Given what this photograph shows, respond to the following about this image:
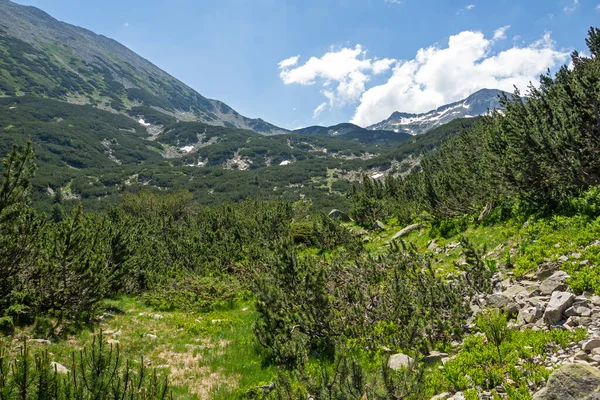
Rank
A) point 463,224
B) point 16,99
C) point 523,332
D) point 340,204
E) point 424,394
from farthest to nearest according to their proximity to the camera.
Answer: point 16,99
point 340,204
point 463,224
point 523,332
point 424,394

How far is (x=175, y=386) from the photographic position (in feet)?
24.0

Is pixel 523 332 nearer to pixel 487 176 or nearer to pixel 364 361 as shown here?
pixel 364 361

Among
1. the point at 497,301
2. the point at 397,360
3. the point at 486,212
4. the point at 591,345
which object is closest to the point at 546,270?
the point at 497,301

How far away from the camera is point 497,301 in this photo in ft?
24.6

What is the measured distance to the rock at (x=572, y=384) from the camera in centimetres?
390

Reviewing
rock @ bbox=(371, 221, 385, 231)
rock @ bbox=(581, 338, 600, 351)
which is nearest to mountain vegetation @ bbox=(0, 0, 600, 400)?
rock @ bbox=(581, 338, 600, 351)

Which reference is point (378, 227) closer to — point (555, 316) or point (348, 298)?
point (348, 298)

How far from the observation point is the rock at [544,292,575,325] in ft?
19.6

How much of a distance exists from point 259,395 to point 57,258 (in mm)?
8171

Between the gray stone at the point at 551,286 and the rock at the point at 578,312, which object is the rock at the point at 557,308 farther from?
the gray stone at the point at 551,286

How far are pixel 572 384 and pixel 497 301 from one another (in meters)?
3.73

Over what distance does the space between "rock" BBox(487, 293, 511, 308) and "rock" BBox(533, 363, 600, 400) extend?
3.34 meters

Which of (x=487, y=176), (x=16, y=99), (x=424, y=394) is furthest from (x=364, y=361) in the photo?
(x=16, y=99)

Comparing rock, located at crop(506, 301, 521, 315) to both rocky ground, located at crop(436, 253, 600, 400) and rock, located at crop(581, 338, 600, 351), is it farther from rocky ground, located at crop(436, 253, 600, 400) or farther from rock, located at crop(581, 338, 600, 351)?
rock, located at crop(581, 338, 600, 351)
